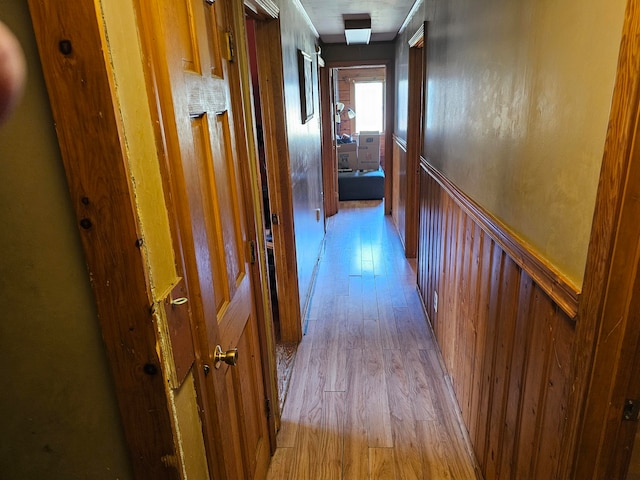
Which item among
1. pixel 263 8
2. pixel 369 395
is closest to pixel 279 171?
pixel 263 8

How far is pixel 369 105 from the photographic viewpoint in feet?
36.6

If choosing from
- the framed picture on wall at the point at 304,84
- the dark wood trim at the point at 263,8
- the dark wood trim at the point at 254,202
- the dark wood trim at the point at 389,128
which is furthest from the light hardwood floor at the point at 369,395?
the dark wood trim at the point at 389,128

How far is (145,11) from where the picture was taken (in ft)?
2.64

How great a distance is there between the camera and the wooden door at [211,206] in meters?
0.90

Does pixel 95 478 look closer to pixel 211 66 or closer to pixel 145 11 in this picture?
pixel 145 11

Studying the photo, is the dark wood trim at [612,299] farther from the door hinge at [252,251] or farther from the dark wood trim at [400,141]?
the dark wood trim at [400,141]

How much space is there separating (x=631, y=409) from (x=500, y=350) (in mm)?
597

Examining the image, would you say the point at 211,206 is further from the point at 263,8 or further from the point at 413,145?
the point at 413,145

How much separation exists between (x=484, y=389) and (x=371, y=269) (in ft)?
7.83

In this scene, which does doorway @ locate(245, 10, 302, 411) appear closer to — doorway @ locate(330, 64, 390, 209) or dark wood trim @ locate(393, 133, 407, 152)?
dark wood trim @ locate(393, 133, 407, 152)

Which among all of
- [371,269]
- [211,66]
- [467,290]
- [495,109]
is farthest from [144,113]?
[371,269]

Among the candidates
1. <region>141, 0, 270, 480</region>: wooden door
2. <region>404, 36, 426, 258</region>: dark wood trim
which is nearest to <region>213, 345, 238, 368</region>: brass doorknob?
<region>141, 0, 270, 480</region>: wooden door

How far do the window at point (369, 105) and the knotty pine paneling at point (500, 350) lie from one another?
29.6 feet

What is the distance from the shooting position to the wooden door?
0.90 meters
